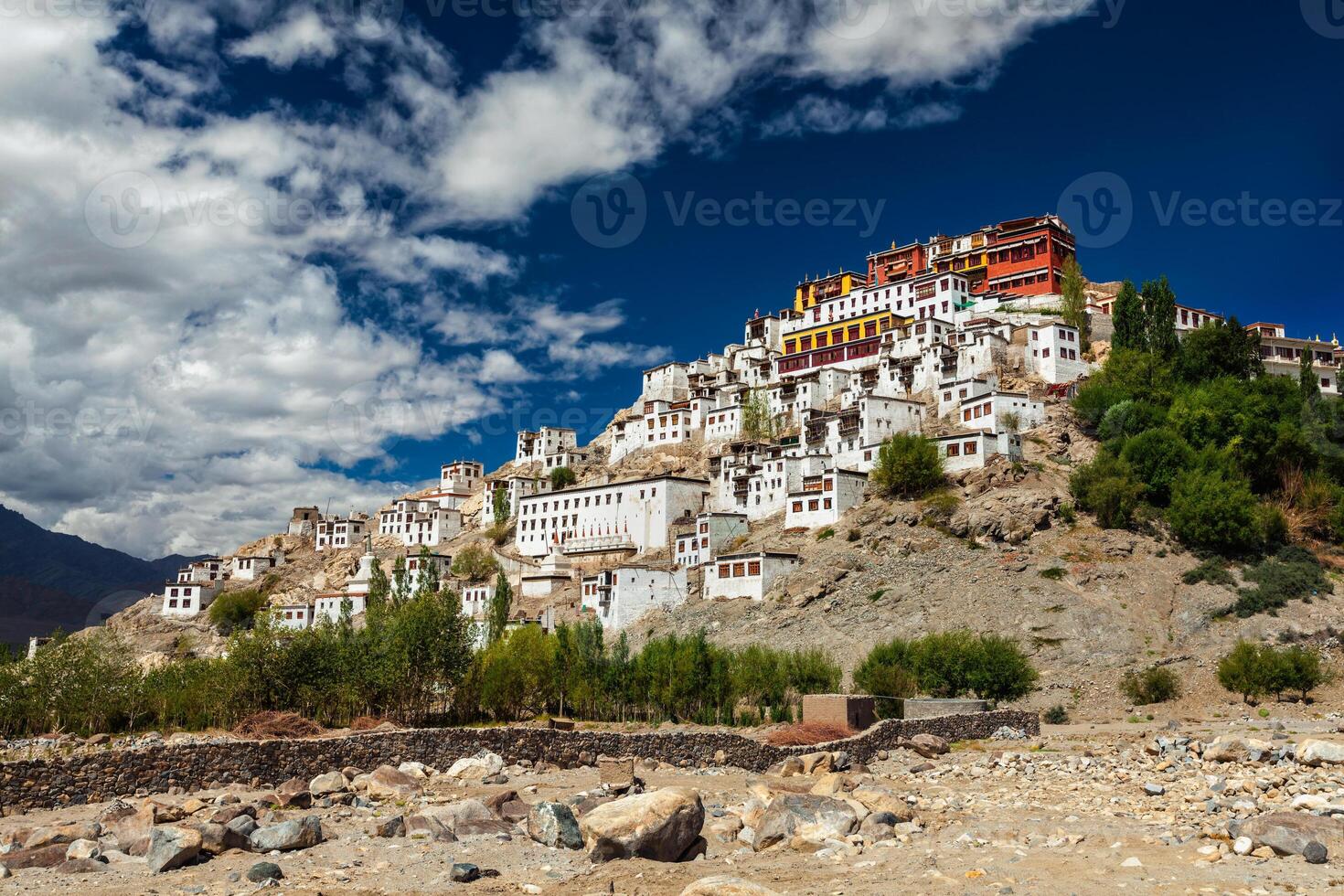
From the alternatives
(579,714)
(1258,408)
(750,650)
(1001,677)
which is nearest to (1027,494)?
(1258,408)

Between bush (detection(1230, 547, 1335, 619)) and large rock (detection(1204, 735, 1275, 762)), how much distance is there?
28758 millimetres

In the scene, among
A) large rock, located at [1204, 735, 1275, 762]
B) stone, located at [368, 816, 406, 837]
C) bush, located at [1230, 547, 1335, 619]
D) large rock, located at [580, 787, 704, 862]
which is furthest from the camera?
bush, located at [1230, 547, 1335, 619]

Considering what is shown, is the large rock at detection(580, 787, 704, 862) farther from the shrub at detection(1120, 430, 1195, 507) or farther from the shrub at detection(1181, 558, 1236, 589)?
the shrub at detection(1120, 430, 1195, 507)

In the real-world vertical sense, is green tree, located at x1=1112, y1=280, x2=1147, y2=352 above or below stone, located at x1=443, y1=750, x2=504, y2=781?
above

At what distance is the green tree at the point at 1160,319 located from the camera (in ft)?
236

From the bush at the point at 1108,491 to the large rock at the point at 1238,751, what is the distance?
115 feet

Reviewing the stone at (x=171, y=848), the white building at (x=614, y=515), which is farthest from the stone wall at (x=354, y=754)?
the white building at (x=614, y=515)

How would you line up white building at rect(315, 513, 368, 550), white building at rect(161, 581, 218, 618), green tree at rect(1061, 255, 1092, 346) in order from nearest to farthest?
1. green tree at rect(1061, 255, 1092, 346)
2. white building at rect(161, 581, 218, 618)
3. white building at rect(315, 513, 368, 550)

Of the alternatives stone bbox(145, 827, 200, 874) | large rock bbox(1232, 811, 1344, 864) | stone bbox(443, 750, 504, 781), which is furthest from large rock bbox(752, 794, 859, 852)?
stone bbox(145, 827, 200, 874)

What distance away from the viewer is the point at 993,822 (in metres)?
18.0

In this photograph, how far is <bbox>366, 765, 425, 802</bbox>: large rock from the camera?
21031mm

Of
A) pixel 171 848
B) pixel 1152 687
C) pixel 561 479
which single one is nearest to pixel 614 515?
pixel 561 479

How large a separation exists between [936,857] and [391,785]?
39.9 ft

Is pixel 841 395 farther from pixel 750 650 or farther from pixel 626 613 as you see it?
pixel 750 650
